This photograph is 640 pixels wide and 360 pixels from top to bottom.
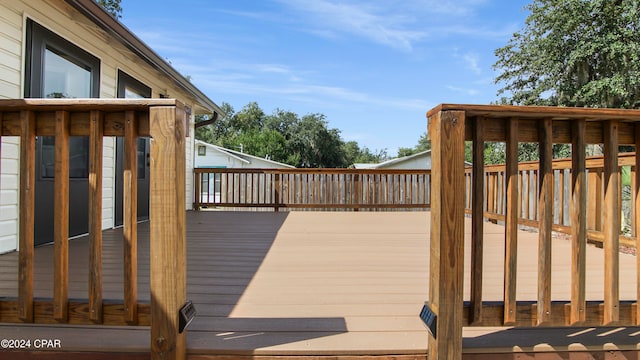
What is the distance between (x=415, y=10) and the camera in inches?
590

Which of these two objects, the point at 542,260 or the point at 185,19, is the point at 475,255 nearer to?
the point at 542,260

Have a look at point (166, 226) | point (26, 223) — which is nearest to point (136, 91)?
point (26, 223)

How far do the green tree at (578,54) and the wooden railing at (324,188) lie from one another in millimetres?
8746

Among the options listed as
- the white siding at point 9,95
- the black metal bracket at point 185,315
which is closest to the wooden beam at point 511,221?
the black metal bracket at point 185,315

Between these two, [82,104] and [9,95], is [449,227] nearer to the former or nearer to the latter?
[82,104]

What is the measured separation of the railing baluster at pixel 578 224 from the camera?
138 cm

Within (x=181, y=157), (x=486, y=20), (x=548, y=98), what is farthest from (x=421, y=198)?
(x=486, y=20)

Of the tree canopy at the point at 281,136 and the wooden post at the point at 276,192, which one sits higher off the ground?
the tree canopy at the point at 281,136

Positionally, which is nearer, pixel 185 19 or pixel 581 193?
pixel 581 193

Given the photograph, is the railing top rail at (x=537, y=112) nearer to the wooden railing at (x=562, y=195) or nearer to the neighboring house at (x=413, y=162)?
the wooden railing at (x=562, y=195)

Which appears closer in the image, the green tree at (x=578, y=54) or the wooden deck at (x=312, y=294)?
the wooden deck at (x=312, y=294)

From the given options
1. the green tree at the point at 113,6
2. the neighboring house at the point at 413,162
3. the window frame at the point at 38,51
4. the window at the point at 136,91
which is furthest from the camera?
the neighboring house at the point at 413,162

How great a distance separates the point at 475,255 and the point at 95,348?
1.51 meters

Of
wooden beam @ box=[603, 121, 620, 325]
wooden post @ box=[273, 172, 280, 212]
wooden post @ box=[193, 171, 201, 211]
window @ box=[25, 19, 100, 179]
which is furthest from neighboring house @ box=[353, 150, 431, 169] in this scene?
wooden beam @ box=[603, 121, 620, 325]
